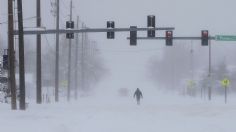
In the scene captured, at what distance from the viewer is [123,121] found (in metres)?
31.4

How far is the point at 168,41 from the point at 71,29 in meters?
8.00

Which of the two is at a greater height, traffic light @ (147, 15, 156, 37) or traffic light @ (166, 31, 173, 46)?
traffic light @ (147, 15, 156, 37)

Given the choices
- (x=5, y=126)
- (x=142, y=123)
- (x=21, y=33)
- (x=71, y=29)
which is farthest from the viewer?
(x=71, y=29)

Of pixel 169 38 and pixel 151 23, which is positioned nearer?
pixel 151 23

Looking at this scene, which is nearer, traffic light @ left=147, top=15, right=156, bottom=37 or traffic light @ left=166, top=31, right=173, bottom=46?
traffic light @ left=147, top=15, right=156, bottom=37

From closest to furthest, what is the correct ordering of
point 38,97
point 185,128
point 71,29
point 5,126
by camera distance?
point 5,126, point 185,128, point 71,29, point 38,97

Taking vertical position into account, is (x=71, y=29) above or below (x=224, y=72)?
above

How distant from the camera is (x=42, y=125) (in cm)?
2717

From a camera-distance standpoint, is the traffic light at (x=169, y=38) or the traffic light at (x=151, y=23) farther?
the traffic light at (x=169, y=38)

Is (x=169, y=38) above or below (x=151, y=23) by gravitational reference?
below

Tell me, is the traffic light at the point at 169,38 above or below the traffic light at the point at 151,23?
below

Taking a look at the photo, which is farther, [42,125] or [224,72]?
[224,72]

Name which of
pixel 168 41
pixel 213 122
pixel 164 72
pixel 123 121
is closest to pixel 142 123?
pixel 123 121

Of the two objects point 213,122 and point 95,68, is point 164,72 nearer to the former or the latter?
point 95,68
